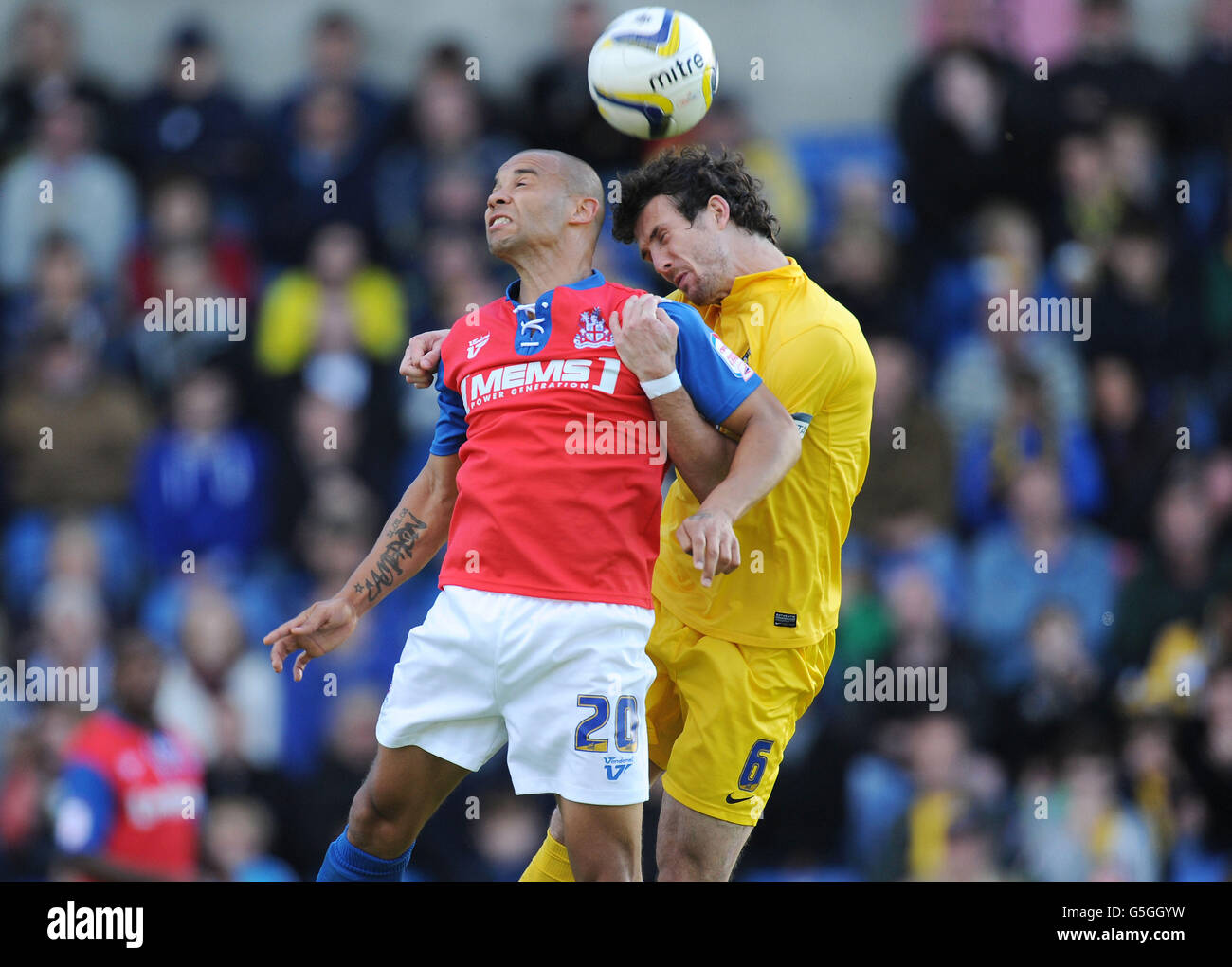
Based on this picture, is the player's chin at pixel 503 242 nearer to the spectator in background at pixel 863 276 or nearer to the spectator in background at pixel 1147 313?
the spectator in background at pixel 863 276

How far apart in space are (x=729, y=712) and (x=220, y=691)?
329 centimetres

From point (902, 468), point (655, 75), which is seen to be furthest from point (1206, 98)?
point (655, 75)

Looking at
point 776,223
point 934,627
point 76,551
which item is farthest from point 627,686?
point 76,551

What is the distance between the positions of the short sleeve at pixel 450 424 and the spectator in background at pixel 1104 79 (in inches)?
204

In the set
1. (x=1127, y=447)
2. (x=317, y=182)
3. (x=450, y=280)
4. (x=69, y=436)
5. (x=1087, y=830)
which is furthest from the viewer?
(x=317, y=182)

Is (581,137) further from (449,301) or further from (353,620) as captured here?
(353,620)

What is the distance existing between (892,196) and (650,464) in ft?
14.7

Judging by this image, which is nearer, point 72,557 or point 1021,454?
point 72,557

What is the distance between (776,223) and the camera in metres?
4.82

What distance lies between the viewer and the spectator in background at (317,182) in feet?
25.4

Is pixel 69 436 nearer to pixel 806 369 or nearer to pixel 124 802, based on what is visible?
pixel 124 802

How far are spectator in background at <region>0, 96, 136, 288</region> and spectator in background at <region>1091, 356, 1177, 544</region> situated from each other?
17.2 feet

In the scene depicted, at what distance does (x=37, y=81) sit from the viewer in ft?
26.4

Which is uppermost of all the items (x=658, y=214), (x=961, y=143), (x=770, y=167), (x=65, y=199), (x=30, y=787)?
(x=961, y=143)
